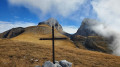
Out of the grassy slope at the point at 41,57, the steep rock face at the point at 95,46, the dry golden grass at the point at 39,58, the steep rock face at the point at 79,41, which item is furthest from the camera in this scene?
the steep rock face at the point at 95,46

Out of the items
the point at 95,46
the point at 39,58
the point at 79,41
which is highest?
the point at 39,58

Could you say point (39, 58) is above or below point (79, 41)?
above

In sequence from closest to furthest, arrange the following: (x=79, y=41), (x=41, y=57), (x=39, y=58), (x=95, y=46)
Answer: (x=39, y=58)
(x=41, y=57)
(x=95, y=46)
(x=79, y=41)

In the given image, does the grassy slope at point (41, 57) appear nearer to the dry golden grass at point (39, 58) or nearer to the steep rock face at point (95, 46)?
the dry golden grass at point (39, 58)

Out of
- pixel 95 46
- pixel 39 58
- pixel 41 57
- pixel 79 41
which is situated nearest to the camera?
pixel 39 58

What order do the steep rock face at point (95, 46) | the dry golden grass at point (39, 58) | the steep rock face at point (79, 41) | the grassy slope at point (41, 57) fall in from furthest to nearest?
the steep rock face at point (95, 46) < the steep rock face at point (79, 41) < the grassy slope at point (41, 57) < the dry golden grass at point (39, 58)

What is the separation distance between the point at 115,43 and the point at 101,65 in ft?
313

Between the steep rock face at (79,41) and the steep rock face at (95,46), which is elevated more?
the steep rock face at (79,41)

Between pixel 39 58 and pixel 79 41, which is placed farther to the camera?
pixel 79 41

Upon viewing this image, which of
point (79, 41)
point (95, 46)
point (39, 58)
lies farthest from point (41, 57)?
point (95, 46)

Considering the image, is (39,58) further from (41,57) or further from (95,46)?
(95,46)

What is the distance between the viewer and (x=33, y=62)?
532 inches

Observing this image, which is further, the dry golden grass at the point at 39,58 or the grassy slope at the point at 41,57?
the grassy slope at the point at 41,57

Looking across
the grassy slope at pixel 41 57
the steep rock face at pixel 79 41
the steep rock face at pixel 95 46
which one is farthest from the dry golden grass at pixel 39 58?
the steep rock face at pixel 95 46
